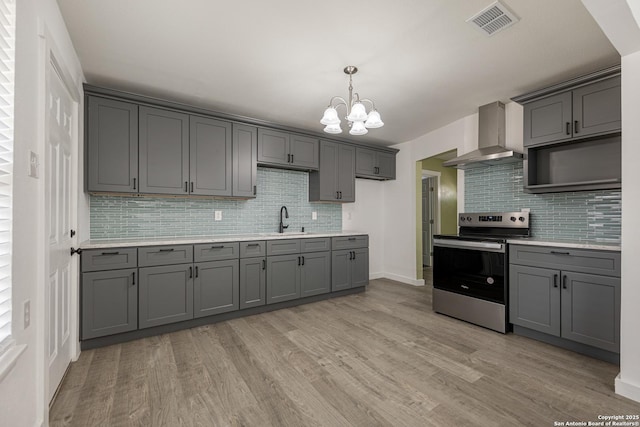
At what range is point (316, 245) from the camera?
405 centimetres

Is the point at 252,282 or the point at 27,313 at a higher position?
the point at 27,313

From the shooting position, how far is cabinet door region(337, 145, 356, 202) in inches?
182

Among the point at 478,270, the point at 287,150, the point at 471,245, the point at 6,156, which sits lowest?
the point at 478,270

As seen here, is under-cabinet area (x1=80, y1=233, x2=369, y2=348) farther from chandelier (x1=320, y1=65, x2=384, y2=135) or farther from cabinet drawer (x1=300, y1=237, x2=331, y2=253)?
chandelier (x1=320, y1=65, x2=384, y2=135)

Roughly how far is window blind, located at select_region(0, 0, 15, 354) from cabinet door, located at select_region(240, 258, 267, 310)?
7.51 ft

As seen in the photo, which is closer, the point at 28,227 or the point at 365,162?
the point at 28,227

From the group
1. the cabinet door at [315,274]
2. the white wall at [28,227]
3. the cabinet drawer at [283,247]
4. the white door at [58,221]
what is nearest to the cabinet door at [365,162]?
the cabinet door at [315,274]

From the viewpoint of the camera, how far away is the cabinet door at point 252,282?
341 centimetres

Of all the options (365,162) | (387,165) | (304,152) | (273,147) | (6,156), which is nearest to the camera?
(6,156)

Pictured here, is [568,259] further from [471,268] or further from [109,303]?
[109,303]

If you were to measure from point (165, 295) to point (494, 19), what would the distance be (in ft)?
12.0

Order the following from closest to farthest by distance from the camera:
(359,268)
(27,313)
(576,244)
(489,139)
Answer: (27,313), (576,244), (489,139), (359,268)

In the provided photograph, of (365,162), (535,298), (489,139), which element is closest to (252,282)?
(365,162)

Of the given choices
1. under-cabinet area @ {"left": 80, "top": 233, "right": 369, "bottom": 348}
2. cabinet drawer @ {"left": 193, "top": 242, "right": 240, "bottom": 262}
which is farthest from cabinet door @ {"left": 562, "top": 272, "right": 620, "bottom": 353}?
cabinet drawer @ {"left": 193, "top": 242, "right": 240, "bottom": 262}
